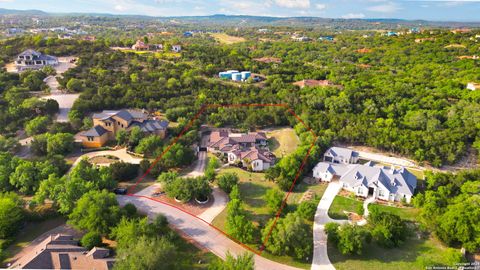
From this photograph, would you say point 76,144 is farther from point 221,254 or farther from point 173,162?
point 221,254

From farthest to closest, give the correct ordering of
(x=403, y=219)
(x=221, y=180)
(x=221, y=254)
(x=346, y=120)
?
(x=346, y=120), (x=221, y=180), (x=403, y=219), (x=221, y=254)

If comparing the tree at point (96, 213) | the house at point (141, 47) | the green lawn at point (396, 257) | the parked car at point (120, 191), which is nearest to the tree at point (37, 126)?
the parked car at point (120, 191)

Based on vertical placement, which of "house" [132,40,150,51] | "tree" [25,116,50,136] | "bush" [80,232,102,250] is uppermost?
"house" [132,40,150,51]

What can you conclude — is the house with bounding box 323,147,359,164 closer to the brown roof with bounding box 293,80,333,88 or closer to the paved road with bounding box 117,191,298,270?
the paved road with bounding box 117,191,298,270

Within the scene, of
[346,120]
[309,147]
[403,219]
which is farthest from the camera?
[346,120]

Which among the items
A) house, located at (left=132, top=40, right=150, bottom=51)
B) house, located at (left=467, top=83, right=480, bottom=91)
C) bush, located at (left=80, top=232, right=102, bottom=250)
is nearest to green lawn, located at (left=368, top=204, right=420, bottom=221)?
bush, located at (left=80, top=232, right=102, bottom=250)

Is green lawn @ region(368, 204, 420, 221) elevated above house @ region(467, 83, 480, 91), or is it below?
below

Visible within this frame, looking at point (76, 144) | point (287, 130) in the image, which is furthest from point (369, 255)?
point (76, 144)
